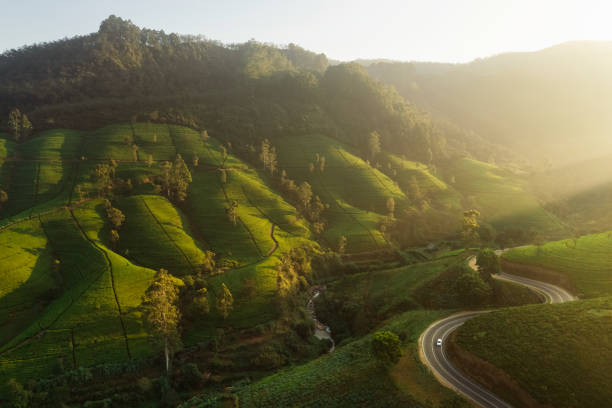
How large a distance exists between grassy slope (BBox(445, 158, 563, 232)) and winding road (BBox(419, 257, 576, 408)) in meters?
69.2

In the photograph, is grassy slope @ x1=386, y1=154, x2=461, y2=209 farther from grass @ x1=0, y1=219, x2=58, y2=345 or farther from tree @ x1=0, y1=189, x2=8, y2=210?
tree @ x1=0, y1=189, x2=8, y2=210

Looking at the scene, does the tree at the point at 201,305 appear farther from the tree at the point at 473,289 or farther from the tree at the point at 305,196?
the tree at the point at 305,196

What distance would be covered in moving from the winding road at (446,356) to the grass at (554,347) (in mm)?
4136

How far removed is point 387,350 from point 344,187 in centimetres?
11473

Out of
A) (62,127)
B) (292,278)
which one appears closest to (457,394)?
(292,278)

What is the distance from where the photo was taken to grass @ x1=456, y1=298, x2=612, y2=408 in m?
40.9

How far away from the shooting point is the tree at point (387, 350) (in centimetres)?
5012

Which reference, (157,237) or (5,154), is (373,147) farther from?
(5,154)

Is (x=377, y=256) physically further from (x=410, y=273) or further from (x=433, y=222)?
(x=433, y=222)

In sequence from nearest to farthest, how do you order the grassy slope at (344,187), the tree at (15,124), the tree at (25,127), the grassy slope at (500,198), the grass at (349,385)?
the grass at (349,385), the grassy slope at (344,187), the grassy slope at (500,198), the tree at (15,124), the tree at (25,127)

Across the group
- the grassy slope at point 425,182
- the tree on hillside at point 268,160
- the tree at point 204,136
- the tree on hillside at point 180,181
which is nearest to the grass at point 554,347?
the grassy slope at point 425,182

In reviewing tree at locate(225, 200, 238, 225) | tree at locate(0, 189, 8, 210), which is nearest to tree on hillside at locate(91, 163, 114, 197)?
tree at locate(0, 189, 8, 210)

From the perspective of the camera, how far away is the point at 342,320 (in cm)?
8719

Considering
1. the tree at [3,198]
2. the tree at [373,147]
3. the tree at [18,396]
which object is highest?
the tree at [373,147]
